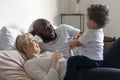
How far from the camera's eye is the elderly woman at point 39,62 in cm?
193

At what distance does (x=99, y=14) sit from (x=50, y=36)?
59cm

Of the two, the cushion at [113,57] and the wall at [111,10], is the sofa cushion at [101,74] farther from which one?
the wall at [111,10]

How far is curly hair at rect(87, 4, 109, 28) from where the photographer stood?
211cm

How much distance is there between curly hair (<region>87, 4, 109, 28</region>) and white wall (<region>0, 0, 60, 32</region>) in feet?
2.66

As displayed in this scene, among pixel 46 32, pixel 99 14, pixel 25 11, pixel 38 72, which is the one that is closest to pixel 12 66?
pixel 38 72

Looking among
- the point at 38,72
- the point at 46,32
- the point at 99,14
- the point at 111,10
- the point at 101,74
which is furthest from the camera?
the point at 111,10

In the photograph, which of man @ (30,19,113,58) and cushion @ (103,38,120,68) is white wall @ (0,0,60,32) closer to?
man @ (30,19,113,58)

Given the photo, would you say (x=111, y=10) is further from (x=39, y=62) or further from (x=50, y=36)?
(x=39, y=62)

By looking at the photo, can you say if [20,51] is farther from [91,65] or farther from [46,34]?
[91,65]

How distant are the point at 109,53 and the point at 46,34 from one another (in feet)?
2.10

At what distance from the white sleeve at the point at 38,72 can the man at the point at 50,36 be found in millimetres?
535

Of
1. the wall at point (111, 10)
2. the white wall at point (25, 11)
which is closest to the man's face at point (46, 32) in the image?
the white wall at point (25, 11)

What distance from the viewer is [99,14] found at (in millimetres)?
2113

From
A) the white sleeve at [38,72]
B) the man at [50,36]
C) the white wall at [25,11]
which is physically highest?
the white wall at [25,11]
